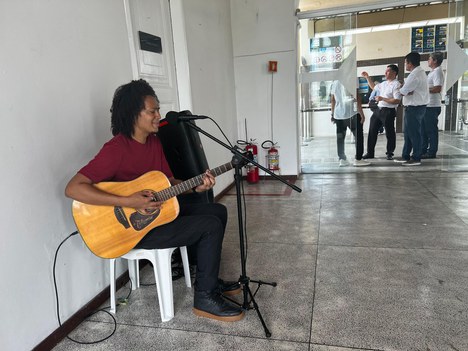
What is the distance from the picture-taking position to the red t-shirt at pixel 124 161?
162 cm

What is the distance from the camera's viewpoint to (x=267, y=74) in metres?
4.63

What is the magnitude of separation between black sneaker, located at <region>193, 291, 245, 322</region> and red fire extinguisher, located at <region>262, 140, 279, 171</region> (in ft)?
10.1

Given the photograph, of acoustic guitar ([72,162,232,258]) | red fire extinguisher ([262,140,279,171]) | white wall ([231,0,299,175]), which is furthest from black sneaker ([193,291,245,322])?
white wall ([231,0,299,175])

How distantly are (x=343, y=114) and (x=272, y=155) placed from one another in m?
1.28

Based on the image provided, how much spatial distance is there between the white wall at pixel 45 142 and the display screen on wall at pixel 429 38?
7869mm

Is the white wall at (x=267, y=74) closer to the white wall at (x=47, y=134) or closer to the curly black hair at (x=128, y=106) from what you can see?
the white wall at (x=47, y=134)

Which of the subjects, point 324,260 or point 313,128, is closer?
point 324,260

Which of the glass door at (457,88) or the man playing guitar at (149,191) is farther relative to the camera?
the glass door at (457,88)

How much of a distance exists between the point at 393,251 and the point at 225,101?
273 centimetres

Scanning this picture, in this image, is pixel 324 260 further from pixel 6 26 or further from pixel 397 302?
pixel 6 26

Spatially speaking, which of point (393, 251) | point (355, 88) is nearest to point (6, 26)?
point (393, 251)

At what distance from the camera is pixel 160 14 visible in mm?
2826

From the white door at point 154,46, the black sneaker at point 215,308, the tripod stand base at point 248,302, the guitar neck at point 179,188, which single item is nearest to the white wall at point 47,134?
the white door at point 154,46

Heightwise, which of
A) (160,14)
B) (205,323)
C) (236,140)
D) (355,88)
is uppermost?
(160,14)
